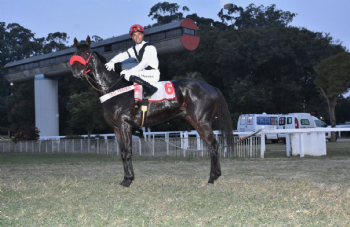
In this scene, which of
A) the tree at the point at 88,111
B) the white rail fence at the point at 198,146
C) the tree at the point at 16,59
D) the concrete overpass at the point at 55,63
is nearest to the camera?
the white rail fence at the point at 198,146

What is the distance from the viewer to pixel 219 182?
6996mm

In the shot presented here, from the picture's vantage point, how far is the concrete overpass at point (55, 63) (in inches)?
1078

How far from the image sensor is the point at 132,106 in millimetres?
6961

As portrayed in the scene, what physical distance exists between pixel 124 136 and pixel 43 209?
2502 mm

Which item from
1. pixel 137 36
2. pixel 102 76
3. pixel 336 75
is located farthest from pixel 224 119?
pixel 336 75

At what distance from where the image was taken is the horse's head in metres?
7.09

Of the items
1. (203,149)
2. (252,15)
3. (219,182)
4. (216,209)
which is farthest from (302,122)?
(252,15)

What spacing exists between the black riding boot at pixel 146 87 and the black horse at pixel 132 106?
0.21m

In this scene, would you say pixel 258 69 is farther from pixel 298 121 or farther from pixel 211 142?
pixel 211 142

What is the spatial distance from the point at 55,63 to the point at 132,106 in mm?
31920

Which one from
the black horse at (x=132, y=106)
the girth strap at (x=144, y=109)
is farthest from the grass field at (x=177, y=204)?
the girth strap at (x=144, y=109)

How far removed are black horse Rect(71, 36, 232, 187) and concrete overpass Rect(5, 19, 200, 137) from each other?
66.2 ft

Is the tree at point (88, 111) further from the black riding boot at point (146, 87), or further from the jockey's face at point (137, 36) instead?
the black riding boot at point (146, 87)

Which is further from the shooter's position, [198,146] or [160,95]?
[198,146]
